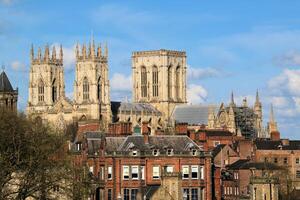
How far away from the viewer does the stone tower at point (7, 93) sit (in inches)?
4981

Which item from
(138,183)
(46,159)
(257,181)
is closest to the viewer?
(257,181)

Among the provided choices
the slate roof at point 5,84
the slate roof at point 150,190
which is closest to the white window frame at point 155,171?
the slate roof at point 150,190

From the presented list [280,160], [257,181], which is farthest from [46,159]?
[280,160]

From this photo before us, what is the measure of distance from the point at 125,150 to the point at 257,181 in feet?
53.4

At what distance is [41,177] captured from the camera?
7400 centimetres

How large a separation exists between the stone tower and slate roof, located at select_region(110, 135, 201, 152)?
125ft

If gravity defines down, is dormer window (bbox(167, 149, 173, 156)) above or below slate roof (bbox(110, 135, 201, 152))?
below

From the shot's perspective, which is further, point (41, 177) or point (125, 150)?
point (125, 150)

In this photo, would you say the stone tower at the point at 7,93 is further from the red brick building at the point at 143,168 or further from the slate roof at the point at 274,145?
the red brick building at the point at 143,168

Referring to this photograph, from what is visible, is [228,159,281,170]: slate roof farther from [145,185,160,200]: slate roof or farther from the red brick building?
[145,185,160,200]: slate roof

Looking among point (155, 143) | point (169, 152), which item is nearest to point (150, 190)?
point (169, 152)

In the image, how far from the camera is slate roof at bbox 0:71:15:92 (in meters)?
132

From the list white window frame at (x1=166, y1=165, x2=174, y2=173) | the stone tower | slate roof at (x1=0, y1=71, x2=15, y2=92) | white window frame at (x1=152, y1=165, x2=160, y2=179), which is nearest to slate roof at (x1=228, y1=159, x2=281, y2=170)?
white window frame at (x1=166, y1=165, x2=174, y2=173)

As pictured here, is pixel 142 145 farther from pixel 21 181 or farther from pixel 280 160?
pixel 280 160
